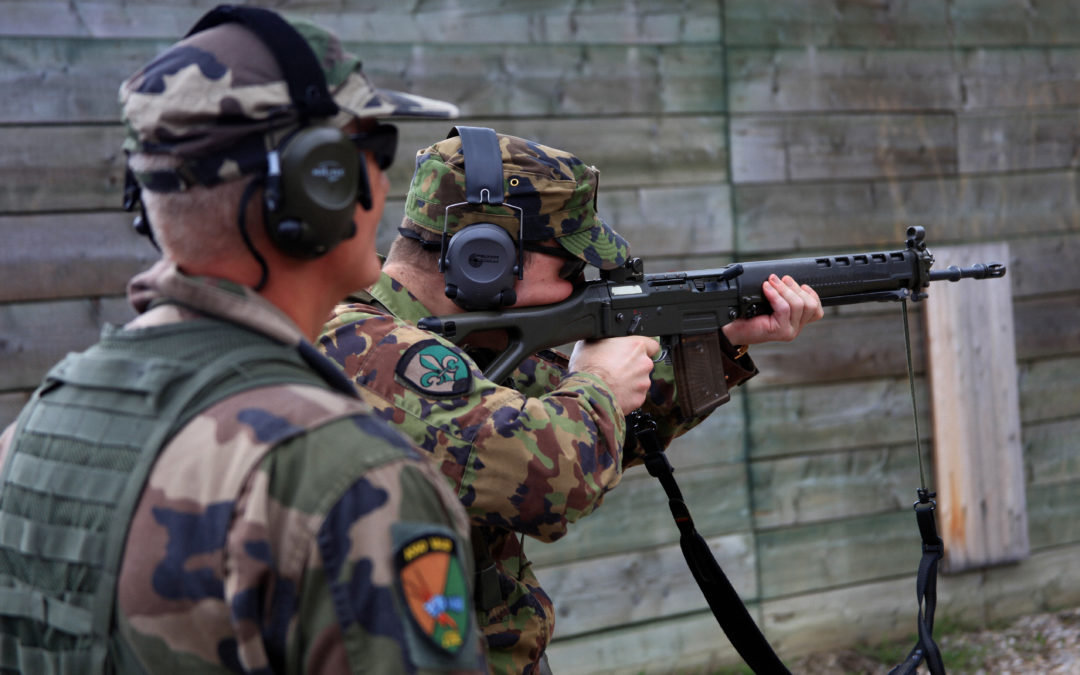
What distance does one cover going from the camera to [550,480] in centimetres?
186

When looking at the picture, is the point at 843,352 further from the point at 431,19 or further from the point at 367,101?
the point at 367,101

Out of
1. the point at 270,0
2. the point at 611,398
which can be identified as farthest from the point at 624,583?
the point at 270,0

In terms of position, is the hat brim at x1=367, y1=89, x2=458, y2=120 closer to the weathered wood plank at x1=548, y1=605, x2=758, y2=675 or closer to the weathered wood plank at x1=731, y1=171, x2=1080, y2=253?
the weathered wood plank at x1=548, y1=605, x2=758, y2=675

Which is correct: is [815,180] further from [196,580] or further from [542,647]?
[196,580]

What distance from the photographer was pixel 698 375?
2605mm

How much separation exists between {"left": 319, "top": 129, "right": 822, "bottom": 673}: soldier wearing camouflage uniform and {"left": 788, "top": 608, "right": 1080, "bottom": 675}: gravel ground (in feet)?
8.25

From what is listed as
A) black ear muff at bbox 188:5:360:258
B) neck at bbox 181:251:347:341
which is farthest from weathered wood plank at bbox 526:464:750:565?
black ear muff at bbox 188:5:360:258

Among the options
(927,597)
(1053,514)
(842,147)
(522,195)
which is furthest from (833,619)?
(522,195)

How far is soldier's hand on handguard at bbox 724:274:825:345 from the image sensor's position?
107 inches

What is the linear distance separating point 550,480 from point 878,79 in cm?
339

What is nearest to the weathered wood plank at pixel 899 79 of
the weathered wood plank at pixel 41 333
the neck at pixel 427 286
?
the neck at pixel 427 286

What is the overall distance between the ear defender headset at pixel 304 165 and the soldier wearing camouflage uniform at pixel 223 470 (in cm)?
1

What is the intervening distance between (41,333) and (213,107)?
244cm

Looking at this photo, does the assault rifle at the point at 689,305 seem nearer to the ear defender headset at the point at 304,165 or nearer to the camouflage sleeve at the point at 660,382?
the camouflage sleeve at the point at 660,382
